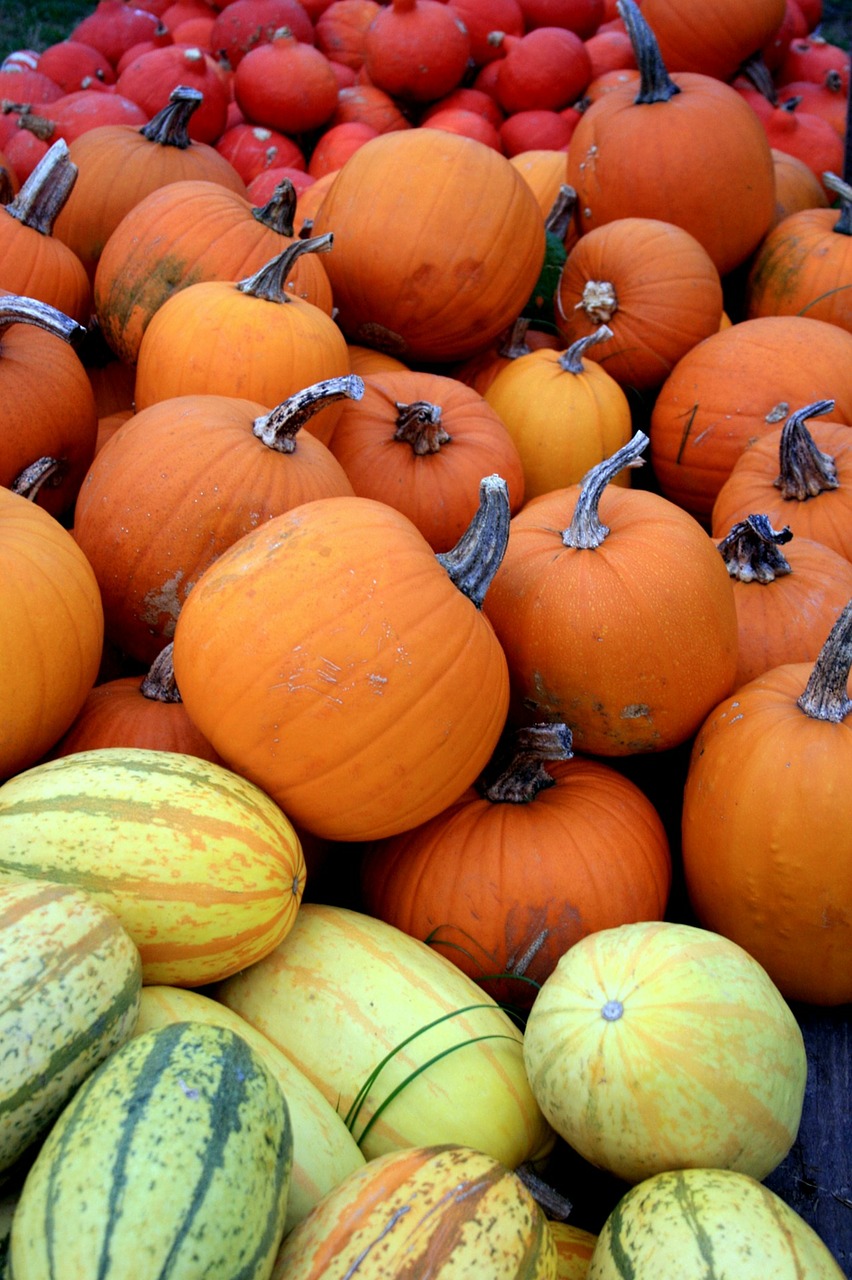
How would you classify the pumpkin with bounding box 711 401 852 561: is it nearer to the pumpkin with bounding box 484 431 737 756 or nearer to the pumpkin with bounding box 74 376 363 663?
the pumpkin with bounding box 484 431 737 756

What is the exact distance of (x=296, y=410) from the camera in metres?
2.14

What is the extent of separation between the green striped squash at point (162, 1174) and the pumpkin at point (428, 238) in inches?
93.1

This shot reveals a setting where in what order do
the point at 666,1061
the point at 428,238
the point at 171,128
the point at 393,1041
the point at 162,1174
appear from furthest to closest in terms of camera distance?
1. the point at 171,128
2. the point at 428,238
3. the point at 393,1041
4. the point at 666,1061
5. the point at 162,1174

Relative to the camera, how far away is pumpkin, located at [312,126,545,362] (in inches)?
119

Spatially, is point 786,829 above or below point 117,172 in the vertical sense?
below

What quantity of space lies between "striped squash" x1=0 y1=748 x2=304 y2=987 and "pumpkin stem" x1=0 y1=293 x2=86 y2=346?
0.97m

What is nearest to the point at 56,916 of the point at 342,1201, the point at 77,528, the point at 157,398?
the point at 342,1201

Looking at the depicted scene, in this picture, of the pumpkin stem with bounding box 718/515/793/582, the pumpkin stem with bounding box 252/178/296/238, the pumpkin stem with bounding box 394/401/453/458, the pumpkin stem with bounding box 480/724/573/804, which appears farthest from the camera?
the pumpkin stem with bounding box 252/178/296/238

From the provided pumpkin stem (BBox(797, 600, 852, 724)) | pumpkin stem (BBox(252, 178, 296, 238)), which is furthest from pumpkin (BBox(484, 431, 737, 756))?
pumpkin stem (BBox(252, 178, 296, 238))

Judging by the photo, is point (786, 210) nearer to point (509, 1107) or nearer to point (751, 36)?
point (751, 36)

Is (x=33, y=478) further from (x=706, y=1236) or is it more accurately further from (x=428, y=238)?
(x=706, y=1236)

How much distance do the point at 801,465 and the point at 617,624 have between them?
99 centimetres

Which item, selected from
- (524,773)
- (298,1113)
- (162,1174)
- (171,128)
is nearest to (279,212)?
(171,128)

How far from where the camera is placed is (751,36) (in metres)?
4.63
